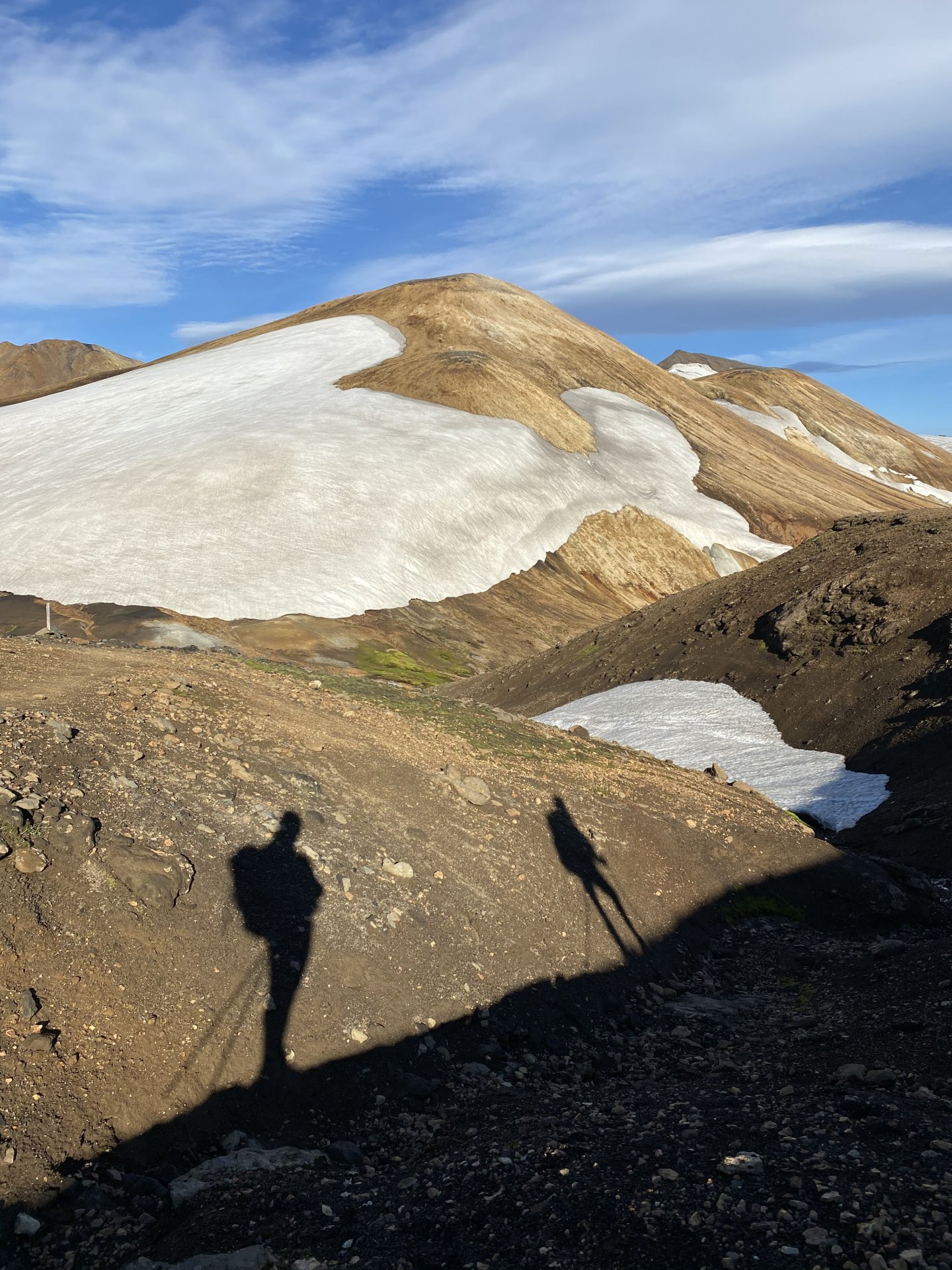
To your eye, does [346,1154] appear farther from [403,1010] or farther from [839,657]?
A: [839,657]

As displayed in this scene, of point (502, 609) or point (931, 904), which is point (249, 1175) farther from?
point (502, 609)

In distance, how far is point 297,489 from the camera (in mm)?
50781

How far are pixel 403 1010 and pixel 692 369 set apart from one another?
178 metres

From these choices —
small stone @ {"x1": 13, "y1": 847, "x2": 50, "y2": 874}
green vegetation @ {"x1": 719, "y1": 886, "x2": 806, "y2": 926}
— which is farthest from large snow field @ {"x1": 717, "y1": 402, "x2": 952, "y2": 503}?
small stone @ {"x1": 13, "y1": 847, "x2": 50, "y2": 874}

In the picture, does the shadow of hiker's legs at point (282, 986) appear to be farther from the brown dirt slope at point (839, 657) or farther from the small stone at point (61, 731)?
the brown dirt slope at point (839, 657)

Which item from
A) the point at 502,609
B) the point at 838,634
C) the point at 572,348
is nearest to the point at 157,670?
the point at 838,634

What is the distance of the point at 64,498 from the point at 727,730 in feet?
118

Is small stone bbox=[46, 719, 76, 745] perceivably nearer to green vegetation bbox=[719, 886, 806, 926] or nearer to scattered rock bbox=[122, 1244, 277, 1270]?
scattered rock bbox=[122, 1244, 277, 1270]

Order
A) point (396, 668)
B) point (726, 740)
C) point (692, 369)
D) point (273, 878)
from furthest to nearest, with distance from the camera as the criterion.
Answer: point (692, 369) < point (396, 668) < point (726, 740) < point (273, 878)

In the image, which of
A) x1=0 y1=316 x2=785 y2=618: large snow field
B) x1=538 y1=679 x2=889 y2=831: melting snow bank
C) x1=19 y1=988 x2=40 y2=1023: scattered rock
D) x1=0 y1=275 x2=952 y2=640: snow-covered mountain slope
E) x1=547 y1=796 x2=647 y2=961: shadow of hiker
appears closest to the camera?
x1=19 y1=988 x2=40 y2=1023: scattered rock

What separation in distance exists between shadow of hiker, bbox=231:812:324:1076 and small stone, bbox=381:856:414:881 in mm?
1049

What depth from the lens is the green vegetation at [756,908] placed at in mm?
14805

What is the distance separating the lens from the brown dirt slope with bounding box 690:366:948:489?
110812 millimetres

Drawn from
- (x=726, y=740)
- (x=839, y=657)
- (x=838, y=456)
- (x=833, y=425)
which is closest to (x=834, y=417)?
(x=833, y=425)
